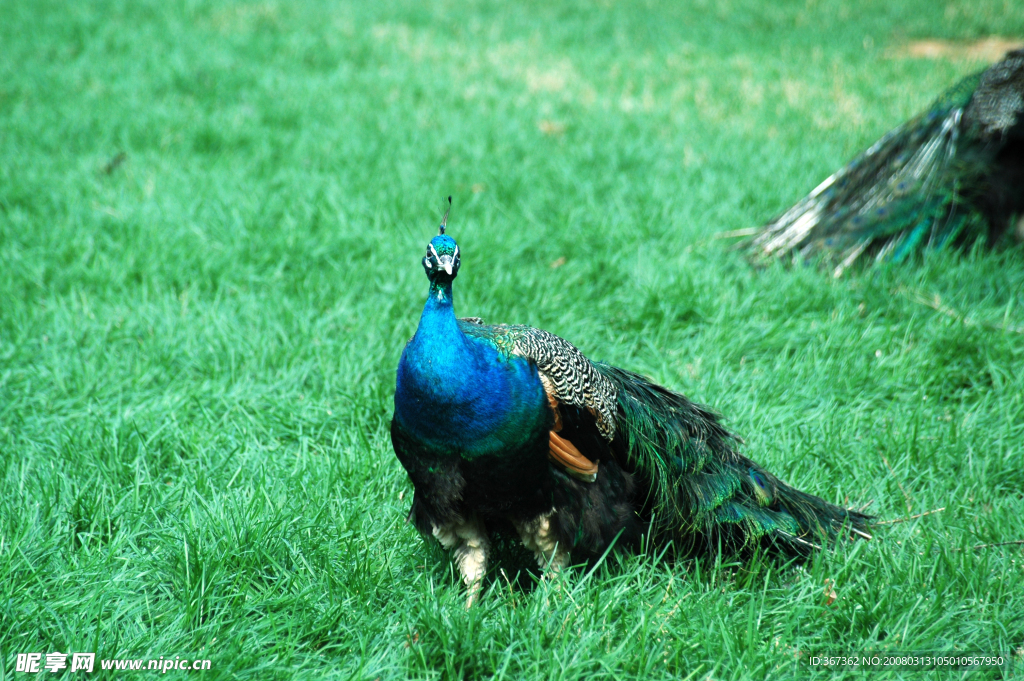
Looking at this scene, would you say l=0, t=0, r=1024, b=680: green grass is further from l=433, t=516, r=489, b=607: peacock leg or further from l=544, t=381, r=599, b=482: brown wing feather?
l=544, t=381, r=599, b=482: brown wing feather

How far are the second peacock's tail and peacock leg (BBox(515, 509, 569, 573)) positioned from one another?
322mm

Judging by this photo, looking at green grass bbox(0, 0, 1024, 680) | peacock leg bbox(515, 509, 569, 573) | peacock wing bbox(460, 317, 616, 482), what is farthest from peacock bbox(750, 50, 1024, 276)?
peacock leg bbox(515, 509, 569, 573)

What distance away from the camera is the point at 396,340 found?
12.8 ft

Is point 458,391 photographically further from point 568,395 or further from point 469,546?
point 469,546

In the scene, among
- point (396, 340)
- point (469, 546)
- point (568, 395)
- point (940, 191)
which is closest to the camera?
point (568, 395)

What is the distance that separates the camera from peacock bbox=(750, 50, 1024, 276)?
4.41 meters

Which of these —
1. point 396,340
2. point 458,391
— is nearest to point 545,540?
point 458,391

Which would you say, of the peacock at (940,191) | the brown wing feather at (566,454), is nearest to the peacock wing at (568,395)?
the brown wing feather at (566,454)

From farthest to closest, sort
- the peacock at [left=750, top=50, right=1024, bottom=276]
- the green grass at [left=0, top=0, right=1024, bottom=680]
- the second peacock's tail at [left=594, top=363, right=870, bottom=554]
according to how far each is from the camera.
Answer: the peacock at [left=750, top=50, right=1024, bottom=276] < the second peacock's tail at [left=594, top=363, right=870, bottom=554] < the green grass at [left=0, top=0, right=1024, bottom=680]

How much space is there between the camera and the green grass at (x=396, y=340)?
232 cm

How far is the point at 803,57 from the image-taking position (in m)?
9.11

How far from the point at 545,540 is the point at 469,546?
25 centimetres

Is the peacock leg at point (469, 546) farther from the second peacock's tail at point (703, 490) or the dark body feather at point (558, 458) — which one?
the second peacock's tail at point (703, 490)

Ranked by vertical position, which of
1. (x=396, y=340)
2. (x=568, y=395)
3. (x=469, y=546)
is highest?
(x=568, y=395)
